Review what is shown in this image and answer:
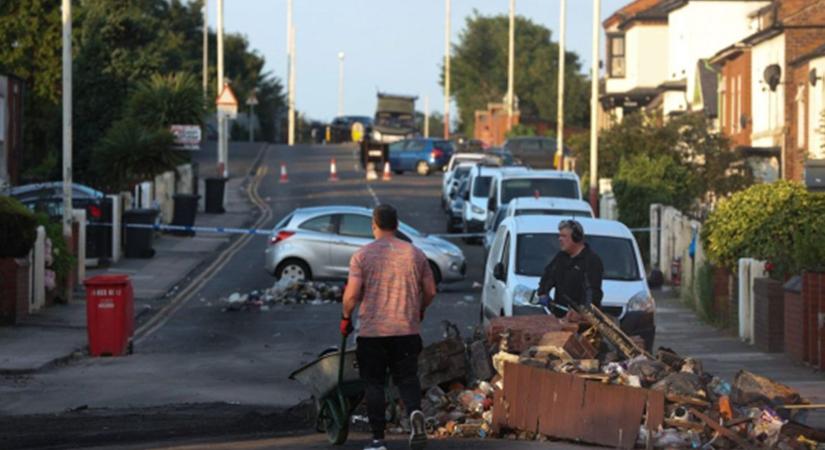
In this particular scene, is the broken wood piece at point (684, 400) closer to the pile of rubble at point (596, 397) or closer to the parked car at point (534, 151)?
the pile of rubble at point (596, 397)

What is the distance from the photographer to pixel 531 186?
3334cm

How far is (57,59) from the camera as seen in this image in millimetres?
58406

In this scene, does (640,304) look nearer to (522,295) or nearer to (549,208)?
(522,295)

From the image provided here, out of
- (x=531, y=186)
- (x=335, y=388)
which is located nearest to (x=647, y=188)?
(x=531, y=186)

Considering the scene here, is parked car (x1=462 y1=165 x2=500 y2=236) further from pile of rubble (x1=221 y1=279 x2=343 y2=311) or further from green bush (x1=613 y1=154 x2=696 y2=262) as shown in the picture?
pile of rubble (x1=221 y1=279 x2=343 y2=311)

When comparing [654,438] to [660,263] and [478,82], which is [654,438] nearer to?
[660,263]

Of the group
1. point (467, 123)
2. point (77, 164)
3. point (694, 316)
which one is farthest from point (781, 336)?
point (467, 123)

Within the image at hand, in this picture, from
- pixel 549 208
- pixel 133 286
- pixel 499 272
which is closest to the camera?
pixel 499 272

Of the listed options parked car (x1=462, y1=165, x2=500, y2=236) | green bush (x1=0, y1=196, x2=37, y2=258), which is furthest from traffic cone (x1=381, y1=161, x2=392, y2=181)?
green bush (x1=0, y1=196, x2=37, y2=258)

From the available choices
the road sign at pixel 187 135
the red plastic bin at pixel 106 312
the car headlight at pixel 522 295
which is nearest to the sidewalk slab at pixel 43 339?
the red plastic bin at pixel 106 312

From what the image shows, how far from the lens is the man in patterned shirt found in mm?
11148

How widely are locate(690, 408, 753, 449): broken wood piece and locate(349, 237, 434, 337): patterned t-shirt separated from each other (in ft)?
7.16

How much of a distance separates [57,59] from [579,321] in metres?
47.6

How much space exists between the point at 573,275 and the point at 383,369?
439 centimetres
